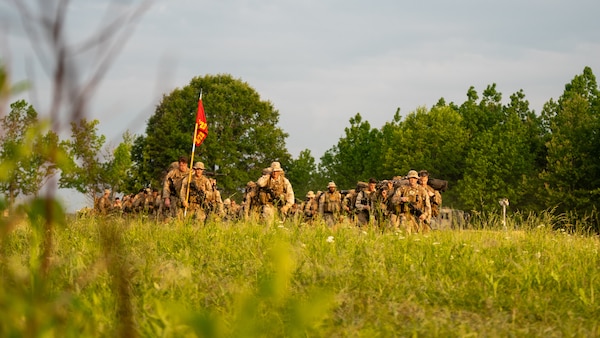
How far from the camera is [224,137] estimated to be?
5391cm

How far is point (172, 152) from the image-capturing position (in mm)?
50625

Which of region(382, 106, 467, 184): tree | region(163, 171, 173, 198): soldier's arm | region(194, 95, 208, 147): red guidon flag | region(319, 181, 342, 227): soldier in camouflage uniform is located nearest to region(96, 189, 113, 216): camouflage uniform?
region(163, 171, 173, 198): soldier's arm

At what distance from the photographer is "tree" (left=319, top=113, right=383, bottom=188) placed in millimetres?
59406

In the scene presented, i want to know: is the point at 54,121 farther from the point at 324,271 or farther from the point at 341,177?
the point at 341,177

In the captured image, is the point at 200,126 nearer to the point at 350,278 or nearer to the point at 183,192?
the point at 183,192

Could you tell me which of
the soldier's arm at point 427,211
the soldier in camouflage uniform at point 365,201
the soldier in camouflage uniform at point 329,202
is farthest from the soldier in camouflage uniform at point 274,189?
the soldier in camouflage uniform at point 329,202

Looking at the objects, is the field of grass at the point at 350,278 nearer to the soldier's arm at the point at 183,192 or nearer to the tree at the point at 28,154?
the tree at the point at 28,154

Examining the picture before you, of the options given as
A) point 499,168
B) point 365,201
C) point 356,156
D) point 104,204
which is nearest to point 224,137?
point 356,156

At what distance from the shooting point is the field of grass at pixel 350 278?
5.92 metres

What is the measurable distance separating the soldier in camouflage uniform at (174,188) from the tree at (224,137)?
102ft

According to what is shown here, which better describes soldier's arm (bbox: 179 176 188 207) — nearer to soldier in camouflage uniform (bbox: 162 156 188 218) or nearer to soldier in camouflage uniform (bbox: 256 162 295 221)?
soldier in camouflage uniform (bbox: 162 156 188 218)

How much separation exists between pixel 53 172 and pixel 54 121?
0.15 m

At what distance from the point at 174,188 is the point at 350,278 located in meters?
11.4

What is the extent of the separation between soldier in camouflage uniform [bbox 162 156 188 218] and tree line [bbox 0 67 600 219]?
25.3 m
